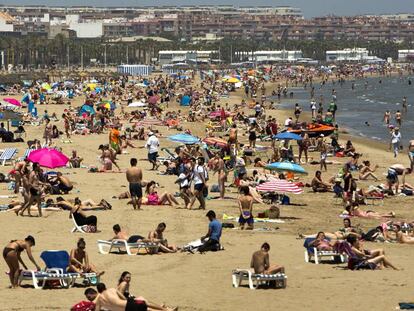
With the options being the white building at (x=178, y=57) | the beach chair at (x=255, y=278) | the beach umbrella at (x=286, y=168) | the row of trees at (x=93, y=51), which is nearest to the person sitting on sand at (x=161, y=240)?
the beach chair at (x=255, y=278)

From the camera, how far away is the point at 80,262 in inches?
533

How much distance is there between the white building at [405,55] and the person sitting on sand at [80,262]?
7124 inches

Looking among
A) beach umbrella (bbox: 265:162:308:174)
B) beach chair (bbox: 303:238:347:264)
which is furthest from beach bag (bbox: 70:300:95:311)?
beach umbrella (bbox: 265:162:308:174)

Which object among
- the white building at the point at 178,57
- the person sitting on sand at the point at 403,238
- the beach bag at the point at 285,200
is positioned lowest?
the white building at the point at 178,57

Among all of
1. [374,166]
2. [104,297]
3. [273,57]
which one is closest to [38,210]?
[104,297]

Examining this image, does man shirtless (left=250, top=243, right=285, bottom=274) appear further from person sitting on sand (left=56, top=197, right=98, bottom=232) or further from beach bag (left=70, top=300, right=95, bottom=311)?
person sitting on sand (left=56, top=197, right=98, bottom=232)

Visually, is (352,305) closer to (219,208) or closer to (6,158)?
(219,208)

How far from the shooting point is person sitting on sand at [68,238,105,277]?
13.4 metres

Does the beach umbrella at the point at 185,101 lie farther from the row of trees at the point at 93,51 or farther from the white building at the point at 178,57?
the white building at the point at 178,57

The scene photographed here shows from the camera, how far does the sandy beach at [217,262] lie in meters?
12.7

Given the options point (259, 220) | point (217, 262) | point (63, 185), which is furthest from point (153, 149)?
point (217, 262)

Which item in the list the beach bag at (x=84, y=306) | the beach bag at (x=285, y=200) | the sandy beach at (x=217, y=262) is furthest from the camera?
the beach bag at (x=285, y=200)

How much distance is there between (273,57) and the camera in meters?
169

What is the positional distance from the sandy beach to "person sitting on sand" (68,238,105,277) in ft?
0.86
